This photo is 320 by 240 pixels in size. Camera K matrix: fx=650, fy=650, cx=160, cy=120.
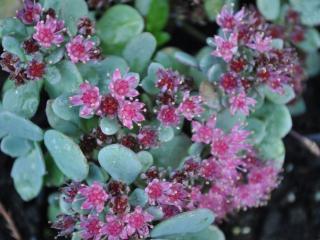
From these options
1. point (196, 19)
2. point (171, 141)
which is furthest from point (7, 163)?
point (196, 19)

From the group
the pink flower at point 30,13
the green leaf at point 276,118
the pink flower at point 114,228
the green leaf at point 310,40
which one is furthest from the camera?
the green leaf at point 310,40

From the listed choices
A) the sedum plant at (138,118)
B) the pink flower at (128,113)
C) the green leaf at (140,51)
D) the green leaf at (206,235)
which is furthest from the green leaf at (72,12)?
the green leaf at (206,235)

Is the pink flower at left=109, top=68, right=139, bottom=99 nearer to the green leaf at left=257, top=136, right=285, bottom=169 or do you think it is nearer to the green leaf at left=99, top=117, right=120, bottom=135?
the green leaf at left=99, top=117, right=120, bottom=135

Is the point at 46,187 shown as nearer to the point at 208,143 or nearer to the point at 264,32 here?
the point at 208,143

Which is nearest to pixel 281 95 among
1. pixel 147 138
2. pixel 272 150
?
pixel 272 150

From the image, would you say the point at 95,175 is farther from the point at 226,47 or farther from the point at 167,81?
the point at 226,47

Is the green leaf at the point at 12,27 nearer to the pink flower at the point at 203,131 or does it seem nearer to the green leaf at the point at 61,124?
the green leaf at the point at 61,124
